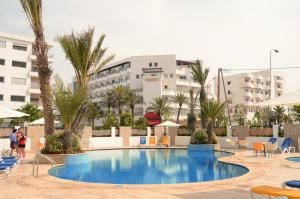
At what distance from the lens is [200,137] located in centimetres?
2609

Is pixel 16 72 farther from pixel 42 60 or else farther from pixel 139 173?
pixel 139 173

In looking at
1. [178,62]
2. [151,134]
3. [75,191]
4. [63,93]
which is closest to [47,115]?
[63,93]

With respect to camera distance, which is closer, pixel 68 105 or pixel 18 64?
pixel 68 105

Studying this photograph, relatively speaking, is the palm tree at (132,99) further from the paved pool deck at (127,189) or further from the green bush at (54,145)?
the paved pool deck at (127,189)

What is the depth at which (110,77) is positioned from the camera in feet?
273

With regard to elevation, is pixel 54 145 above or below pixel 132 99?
below

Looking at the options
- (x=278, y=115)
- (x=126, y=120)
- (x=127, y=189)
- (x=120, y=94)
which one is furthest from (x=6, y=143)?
(x=278, y=115)

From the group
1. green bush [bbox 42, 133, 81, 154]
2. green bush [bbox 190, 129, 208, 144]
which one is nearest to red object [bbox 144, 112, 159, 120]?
green bush [bbox 190, 129, 208, 144]

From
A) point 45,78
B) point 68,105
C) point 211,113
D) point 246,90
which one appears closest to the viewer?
point 68,105

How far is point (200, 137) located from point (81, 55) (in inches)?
461

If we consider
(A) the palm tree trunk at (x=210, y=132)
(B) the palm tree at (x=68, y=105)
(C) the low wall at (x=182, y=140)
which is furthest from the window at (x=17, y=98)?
(B) the palm tree at (x=68, y=105)

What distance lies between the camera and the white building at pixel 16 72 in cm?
4966

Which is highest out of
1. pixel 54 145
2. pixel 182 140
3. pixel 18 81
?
pixel 18 81

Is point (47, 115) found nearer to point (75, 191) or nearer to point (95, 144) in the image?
point (75, 191)
